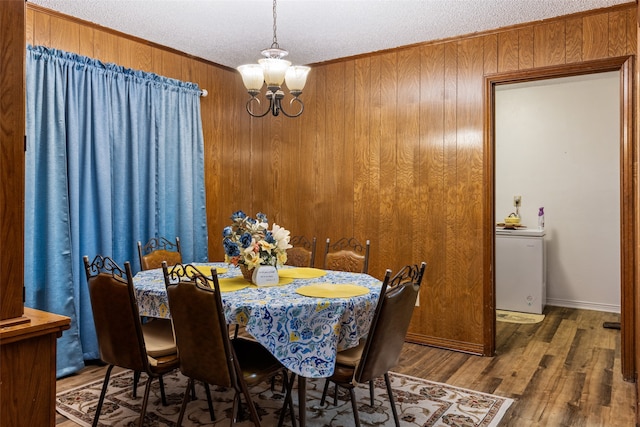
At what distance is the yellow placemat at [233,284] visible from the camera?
8.32ft

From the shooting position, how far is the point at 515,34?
11.8 feet

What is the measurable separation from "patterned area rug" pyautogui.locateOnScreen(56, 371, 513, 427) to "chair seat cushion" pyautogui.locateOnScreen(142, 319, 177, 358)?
42cm

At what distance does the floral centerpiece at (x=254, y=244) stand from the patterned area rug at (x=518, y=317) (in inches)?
120

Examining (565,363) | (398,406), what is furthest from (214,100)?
(565,363)

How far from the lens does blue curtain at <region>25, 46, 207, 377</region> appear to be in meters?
3.19

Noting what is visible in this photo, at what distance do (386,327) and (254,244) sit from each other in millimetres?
891

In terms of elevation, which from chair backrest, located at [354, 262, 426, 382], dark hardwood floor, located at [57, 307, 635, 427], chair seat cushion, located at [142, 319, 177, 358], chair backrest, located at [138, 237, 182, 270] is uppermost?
chair backrest, located at [138, 237, 182, 270]

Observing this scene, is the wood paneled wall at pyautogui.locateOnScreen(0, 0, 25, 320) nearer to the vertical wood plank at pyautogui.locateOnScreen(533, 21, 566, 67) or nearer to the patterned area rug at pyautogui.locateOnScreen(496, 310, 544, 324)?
the vertical wood plank at pyautogui.locateOnScreen(533, 21, 566, 67)

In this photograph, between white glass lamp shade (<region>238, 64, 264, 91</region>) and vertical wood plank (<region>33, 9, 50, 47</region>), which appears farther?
vertical wood plank (<region>33, 9, 50, 47</region>)

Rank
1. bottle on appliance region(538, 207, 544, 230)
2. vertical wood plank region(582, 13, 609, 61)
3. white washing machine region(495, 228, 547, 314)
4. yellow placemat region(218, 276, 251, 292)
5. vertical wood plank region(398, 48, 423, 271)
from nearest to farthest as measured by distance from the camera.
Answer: yellow placemat region(218, 276, 251, 292)
vertical wood plank region(582, 13, 609, 61)
vertical wood plank region(398, 48, 423, 271)
white washing machine region(495, 228, 547, 314)
bottle on appliance region(538, 207, 544, 230)

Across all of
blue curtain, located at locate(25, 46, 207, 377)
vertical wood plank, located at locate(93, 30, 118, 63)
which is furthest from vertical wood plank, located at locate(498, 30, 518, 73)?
vertical wood plank, located at locate(93, 30, 118, 63)

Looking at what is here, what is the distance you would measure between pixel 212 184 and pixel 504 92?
357cm

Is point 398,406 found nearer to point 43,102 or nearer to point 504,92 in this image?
point 43,102

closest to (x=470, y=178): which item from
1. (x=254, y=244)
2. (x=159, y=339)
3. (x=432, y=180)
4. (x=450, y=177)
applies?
(x=450, y=177)
